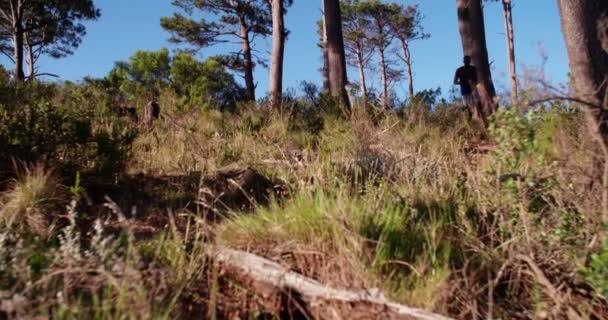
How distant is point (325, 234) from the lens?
220 centimetres

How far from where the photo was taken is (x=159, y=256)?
2.30m

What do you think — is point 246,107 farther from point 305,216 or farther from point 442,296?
point 442,296

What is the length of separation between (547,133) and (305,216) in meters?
3.04

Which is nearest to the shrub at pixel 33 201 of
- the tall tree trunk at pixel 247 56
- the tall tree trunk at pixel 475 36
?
the tall tree trunk at pixel 475 36

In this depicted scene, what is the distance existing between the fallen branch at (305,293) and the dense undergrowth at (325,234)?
0.06 metres

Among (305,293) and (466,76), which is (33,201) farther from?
(466,76)

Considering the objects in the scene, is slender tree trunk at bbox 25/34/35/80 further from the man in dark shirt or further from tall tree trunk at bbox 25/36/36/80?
the man in dark shirt

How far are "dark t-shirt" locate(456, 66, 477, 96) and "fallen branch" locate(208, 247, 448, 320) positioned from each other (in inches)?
297

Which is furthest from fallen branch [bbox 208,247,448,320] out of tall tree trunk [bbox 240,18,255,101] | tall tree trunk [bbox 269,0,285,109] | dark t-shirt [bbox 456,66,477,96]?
tall tree trunk [bbox 240,18,255,101]

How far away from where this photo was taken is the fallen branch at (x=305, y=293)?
1.86 m

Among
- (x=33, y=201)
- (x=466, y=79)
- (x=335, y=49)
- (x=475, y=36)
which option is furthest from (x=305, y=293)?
(x=475, y=36)

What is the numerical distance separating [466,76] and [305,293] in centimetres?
771

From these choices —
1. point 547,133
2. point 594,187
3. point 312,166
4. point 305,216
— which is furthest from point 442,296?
point 547,133

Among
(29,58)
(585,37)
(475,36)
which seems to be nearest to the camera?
(585,37)
